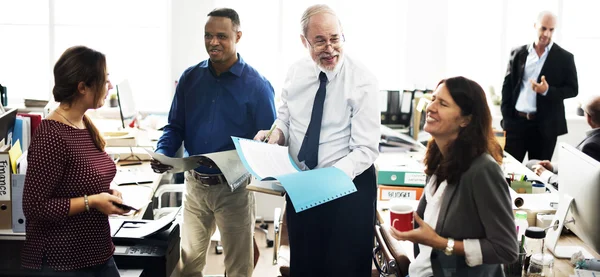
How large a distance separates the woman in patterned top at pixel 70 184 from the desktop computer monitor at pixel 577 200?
180 centimetres

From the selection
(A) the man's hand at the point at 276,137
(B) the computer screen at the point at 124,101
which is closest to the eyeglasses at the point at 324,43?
(A) the man's hand at the point at 276,137

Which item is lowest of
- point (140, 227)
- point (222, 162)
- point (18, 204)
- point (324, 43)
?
point (140, 227)

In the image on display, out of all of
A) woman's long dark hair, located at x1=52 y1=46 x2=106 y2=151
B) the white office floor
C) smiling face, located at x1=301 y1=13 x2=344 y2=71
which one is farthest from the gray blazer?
the white office floor

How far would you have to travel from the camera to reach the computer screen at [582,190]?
262cm

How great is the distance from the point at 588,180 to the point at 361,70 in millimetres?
993

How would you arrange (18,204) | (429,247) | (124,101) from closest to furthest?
(429,247)
(18,204)
(124,101)

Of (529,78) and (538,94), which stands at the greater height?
(529,78)

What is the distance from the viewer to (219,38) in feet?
11.1

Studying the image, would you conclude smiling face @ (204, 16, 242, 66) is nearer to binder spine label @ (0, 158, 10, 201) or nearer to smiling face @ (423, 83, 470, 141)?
binder spine label @ (0, 158, 10, 201)

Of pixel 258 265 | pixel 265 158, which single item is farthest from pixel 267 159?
pixel 258 265

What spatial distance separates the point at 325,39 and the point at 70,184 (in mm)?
1061

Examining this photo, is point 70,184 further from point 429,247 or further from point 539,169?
point 539,169

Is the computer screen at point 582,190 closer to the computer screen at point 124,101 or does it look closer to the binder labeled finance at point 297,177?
the binder labeled finance at point 297,177

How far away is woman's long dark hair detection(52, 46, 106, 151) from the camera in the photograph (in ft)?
7.82
